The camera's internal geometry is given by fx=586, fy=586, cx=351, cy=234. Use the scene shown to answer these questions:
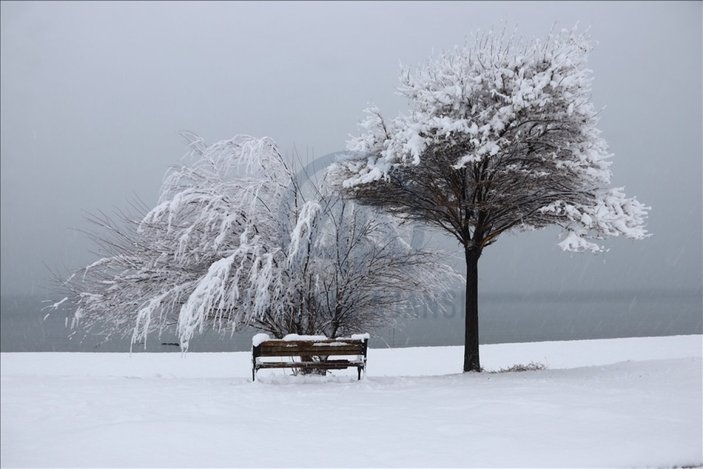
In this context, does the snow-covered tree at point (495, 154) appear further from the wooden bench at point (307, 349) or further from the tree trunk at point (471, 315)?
the wooden bench at point (307, 349)

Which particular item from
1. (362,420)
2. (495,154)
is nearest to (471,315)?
(495,154)

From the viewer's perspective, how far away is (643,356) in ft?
67.6

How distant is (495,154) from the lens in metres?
13.4

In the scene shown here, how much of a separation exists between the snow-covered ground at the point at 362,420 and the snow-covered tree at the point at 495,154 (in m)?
3.54

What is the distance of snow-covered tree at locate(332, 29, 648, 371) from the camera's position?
1267cm

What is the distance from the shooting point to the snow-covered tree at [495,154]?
499 inches

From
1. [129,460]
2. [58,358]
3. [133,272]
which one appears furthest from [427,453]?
[58,358]

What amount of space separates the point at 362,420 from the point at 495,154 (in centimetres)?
759

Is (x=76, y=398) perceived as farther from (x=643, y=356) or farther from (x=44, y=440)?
(x=643, y=356)

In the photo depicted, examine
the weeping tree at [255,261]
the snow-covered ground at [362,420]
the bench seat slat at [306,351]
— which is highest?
the weeping tree at [255,261]

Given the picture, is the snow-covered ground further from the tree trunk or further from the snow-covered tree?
the snow-covered tree

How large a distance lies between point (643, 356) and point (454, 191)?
37.9 ft

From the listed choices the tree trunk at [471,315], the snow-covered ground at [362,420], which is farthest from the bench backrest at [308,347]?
the tree trunk at [471,315]

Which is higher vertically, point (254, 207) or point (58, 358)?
point (254, 207)
